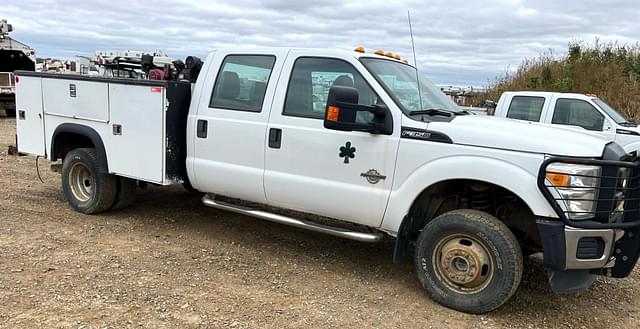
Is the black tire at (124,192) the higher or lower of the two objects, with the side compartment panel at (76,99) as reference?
lower

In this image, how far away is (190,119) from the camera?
5.43 m

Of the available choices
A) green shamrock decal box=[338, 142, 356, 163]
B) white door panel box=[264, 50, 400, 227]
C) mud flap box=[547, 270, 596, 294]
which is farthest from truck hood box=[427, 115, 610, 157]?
mud flap box=[547, 270, 596, 294]

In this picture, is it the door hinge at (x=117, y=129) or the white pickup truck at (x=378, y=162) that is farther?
the door hinge at (x=117, y=129)

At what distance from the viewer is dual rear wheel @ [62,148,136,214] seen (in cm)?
613

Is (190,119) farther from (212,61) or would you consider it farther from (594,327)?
(594,327)

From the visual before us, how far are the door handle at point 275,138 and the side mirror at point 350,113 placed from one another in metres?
0.63

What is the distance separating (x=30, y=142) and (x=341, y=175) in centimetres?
438

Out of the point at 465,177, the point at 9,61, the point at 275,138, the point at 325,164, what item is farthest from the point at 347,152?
the point at 9,61

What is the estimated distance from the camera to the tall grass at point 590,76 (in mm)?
14828

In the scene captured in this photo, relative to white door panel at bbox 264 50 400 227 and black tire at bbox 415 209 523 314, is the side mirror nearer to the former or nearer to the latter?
white door panel at bbox 264 50 400 227

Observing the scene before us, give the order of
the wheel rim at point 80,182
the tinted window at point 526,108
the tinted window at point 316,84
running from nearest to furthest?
the tinted window at point 316,84 < the wheel rim at point 80,182 < the tinted window at point 526,108

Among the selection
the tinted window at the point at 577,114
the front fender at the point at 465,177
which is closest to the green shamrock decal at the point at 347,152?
the front fender at the point at 465,177

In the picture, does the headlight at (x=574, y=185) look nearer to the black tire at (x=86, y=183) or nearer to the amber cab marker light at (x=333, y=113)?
the amber cab marker light at (x=333, y=113)

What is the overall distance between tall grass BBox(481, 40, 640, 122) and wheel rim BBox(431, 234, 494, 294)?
12.4 m
